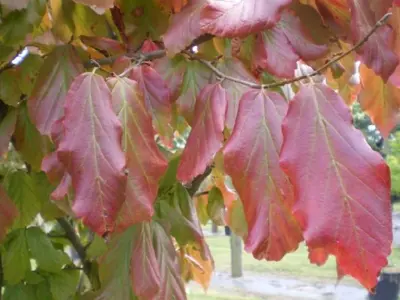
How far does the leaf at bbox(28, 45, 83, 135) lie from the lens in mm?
535

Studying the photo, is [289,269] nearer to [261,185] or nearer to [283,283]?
[283,283]

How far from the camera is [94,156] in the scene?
42 cm

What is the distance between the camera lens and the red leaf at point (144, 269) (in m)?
0.54

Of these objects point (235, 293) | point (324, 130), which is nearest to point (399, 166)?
point (235, 293)

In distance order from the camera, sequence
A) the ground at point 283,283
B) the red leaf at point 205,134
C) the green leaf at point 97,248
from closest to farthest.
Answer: the red leaf at point 205,134
the green leaf at point 97,248
the ground at point 283,283

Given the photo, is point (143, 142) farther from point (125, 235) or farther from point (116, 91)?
point (125, 235)

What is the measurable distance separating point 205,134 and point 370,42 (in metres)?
0.17

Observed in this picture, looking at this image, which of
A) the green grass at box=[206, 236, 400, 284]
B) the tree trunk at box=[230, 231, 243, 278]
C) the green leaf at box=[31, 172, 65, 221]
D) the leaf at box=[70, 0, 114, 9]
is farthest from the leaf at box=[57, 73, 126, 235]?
the tree trunk at box=[230, 231, 243, 278]

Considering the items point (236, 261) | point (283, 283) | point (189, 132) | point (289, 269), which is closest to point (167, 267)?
point (189, 132)

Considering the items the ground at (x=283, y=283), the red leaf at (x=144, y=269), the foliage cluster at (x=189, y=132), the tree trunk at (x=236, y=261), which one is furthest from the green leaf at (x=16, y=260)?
the tree trunk at (x=236, y=261)

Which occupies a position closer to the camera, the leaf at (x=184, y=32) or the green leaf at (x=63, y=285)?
the leaf at (x=184, y=32)

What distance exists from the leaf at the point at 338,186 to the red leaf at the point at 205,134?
0.09 meters

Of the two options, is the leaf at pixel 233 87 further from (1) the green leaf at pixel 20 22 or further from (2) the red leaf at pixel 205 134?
(1) the green leaf at pixel 20 22

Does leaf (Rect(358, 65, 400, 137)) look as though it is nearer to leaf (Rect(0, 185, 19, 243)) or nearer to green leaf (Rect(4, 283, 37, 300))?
leaf (Rect(0, 185, 19, 243))
